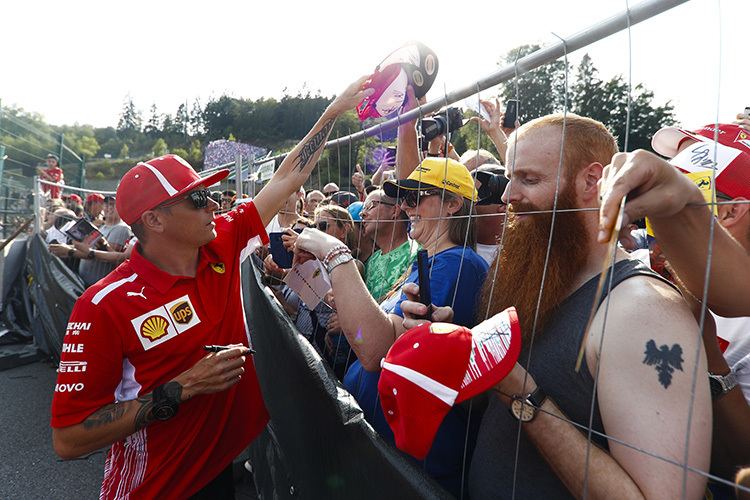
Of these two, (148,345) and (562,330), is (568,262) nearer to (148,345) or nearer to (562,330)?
(562,330)

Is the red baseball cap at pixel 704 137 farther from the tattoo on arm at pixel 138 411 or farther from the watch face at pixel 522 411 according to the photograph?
the tattoo on arm at pixel 138 411

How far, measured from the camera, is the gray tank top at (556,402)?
3.42 ft

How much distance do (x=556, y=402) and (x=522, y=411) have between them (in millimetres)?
92

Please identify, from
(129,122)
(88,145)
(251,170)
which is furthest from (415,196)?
(129,122)

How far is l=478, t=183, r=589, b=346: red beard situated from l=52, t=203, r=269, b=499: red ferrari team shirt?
127cm

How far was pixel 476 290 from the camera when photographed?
1.73 meters

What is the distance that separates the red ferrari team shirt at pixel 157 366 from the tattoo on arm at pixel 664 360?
5.51 ft

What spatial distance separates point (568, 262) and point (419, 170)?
38.7 inches

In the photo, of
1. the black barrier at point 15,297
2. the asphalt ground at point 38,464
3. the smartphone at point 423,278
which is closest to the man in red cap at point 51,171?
the black barrier at point 15,297

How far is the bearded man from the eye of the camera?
865 millimetres

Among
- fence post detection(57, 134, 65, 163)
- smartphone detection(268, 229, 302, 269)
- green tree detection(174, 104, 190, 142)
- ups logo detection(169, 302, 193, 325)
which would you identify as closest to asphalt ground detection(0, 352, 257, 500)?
smartphone detection(268, 229, 302, 269)

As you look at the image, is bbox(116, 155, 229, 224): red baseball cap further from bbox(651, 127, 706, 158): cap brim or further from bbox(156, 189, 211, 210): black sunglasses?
bbox(651, 127, 706, 158): cap brim

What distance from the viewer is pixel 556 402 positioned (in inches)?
43.1

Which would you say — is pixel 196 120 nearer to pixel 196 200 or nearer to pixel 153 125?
pixel 153 125
